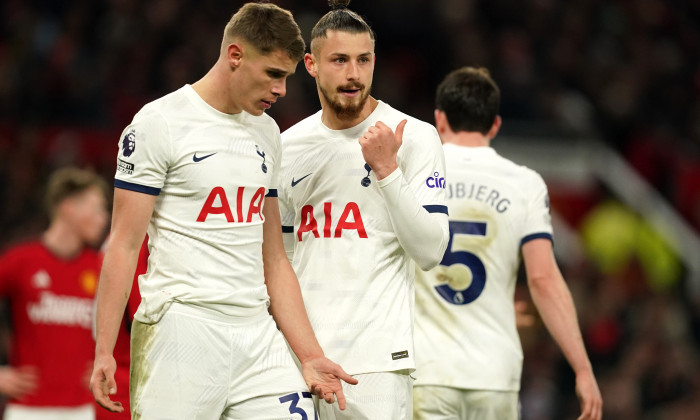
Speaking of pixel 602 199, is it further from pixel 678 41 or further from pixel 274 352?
pixel 274 352

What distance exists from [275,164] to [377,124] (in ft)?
1.50

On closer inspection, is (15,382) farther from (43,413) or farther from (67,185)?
(67,185)

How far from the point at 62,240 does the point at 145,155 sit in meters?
4.51

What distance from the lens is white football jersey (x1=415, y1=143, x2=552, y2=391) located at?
218 inches

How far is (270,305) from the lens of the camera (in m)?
4.63

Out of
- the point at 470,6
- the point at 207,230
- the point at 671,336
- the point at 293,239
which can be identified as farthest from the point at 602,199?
the point at 207,230

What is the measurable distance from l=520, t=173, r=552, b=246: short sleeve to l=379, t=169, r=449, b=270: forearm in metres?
1.17

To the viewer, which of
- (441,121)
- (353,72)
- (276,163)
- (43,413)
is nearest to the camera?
(276,163)

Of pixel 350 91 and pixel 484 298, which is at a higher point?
pixel 350 91

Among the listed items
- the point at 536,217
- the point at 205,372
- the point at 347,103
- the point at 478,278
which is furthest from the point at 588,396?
the point at 205,372

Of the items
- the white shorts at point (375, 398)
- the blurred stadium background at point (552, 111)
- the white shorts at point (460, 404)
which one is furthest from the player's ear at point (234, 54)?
the blurred stadium background at point (552, 111)

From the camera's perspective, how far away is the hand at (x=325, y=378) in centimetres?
447

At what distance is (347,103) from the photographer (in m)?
4.88

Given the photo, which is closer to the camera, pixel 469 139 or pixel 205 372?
pixel 205 372
